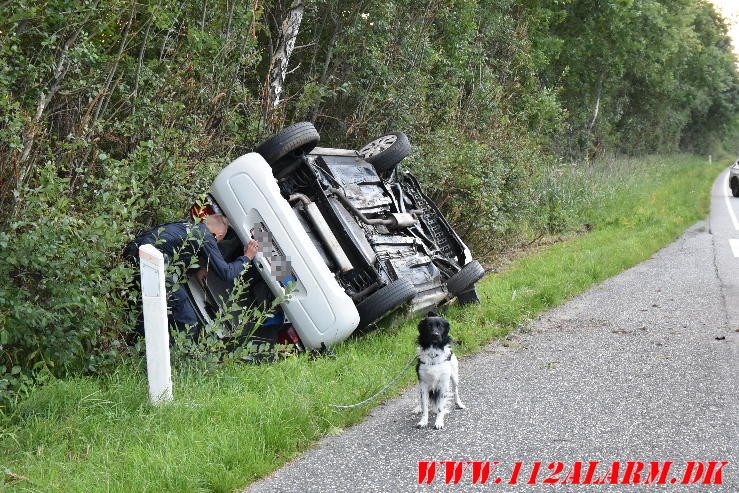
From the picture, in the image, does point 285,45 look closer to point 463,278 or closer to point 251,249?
point 463,278

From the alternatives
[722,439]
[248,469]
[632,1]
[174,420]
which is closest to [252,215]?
[174,420]

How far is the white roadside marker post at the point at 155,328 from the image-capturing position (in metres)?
4.95

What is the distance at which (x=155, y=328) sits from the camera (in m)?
4.96

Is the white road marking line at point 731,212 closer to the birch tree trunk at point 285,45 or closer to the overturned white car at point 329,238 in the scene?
the birch tree trunk at point 285,45

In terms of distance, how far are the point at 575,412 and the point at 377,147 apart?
498cm

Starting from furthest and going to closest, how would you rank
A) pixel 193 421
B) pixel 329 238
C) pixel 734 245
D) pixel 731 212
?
1. pixel 731 212
2. pixel 734 245
3. pixel 329 238
4. pixel 193 421

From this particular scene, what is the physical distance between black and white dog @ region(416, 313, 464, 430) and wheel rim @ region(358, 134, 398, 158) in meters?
4.40

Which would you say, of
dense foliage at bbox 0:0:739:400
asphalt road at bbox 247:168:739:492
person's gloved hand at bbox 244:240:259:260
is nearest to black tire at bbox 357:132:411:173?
dense foliage at bbox 0:0:739:400

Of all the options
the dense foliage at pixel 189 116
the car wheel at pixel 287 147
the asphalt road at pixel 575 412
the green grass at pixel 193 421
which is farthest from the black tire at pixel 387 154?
the asphalt road at pixel 575 412

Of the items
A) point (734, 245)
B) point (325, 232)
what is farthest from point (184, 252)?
point (734, 245)

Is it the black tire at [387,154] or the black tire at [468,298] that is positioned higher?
the black tire at [387,154]

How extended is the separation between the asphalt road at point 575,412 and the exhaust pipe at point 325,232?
1.38m

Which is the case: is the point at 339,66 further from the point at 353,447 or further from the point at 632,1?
the point at 632,1

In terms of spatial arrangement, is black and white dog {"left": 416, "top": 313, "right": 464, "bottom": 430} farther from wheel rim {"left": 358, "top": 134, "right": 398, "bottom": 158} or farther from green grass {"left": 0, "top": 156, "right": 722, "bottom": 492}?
wheel rim {"left": 358, "top": 134, "right": 398, "bottom": 158}
